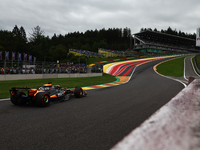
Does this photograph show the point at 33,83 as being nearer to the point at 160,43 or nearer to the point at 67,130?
the point at 67,130

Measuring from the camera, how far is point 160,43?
94.3m

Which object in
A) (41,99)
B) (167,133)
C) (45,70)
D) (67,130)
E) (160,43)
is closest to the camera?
(167,133)

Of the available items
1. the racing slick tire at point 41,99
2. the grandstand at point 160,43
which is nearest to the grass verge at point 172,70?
the racing slick tire at point 41,99

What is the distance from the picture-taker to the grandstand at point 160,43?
85688mm

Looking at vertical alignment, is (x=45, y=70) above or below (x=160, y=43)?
below

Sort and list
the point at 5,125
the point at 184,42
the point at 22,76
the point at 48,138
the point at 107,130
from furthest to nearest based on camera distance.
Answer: the point at 184,42, the point at 22,76, the point at 5,125, the point at 107,130, the point at 48,138

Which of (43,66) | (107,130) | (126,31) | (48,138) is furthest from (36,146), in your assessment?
(126,31)

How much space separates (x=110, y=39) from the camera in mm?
127938

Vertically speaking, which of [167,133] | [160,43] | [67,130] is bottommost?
[67,130]

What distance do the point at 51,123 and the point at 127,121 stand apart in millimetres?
1989

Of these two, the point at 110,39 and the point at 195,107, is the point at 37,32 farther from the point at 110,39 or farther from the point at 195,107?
the point at 195,107

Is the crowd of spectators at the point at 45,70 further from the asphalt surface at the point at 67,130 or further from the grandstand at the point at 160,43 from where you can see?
the grandstand at the point at 160,43

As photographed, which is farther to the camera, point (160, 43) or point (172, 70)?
point (160, 43)

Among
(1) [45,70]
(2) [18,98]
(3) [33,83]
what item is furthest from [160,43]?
(2) [18,98]
